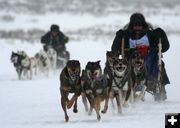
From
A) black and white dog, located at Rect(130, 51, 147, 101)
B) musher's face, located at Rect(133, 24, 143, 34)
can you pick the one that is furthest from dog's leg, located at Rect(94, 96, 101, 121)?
musher's face, located at Rect(133, 24, 143, 34)

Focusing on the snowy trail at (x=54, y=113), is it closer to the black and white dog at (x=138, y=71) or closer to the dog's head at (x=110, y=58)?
the black and white dog at (x=138, y=71)

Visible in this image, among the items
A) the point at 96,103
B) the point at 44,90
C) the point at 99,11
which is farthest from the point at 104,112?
the point at 99,11

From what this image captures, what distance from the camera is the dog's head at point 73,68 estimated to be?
8203 mm

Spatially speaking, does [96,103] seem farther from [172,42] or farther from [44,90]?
[172,42]

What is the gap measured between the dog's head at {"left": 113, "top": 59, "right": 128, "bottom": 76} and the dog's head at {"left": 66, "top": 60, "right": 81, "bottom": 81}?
3.11 feet

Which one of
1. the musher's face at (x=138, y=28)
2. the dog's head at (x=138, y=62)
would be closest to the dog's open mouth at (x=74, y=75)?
the dog's head at (x=138, y=62)

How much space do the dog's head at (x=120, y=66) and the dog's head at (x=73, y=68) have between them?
0.95 m

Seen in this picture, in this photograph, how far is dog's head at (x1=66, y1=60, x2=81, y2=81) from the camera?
8.20 m

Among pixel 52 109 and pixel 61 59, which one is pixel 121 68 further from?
pixel 61 59

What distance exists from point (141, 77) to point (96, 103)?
5.47 ft

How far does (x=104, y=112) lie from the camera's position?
8.69m

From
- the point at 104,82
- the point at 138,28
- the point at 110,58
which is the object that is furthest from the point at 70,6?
the point at 104,82

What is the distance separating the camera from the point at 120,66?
29.7ft

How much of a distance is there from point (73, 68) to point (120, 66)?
1.04 meters
